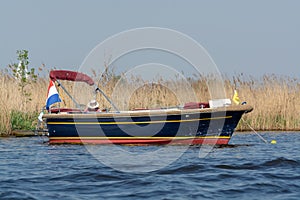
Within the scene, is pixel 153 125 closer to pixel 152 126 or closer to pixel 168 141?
pixel 152 126

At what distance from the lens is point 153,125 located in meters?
16.0

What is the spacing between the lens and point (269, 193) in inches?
380

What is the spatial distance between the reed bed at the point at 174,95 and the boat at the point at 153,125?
3.28m

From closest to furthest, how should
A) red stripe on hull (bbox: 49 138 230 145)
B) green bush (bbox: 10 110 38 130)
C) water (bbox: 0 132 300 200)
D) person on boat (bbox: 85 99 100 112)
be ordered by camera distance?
water (bbox: 0 132 300 200)
red stripe on hull (bbox: 49 138 230 145)
person on boat (bbox: 85 99 100 112)
green bush (bbox: 10 110 38 130)

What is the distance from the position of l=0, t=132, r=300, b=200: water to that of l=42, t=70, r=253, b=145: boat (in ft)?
1.94

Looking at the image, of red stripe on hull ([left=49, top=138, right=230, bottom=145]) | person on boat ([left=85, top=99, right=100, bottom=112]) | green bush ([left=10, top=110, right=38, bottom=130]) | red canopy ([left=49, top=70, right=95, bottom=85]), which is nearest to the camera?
red stripe on hull ([left=49, top=138, right=230, bottom=145])

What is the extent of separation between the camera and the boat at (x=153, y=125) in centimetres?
1576

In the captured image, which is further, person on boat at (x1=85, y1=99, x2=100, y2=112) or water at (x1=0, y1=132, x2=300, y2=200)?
person on boat at (x1=85, y1=99, x2=100, y2=112)

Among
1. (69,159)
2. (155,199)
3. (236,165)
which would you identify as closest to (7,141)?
(69,159)

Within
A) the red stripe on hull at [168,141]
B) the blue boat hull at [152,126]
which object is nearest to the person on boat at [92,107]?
the blue boat hull at [152,126]

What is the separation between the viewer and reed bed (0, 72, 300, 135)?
20359 mm

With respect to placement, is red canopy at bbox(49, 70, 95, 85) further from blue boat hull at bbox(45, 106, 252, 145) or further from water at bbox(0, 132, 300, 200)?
water at bbox(0, 132, 300, 200)

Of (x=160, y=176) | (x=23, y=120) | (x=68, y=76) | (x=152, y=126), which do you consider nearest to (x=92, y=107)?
(x=68, y=76)

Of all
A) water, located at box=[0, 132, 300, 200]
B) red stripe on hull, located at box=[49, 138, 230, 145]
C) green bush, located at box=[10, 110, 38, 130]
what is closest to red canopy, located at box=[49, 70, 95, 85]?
red stripe on hull, located at box=[49, 138, 230, 145]
